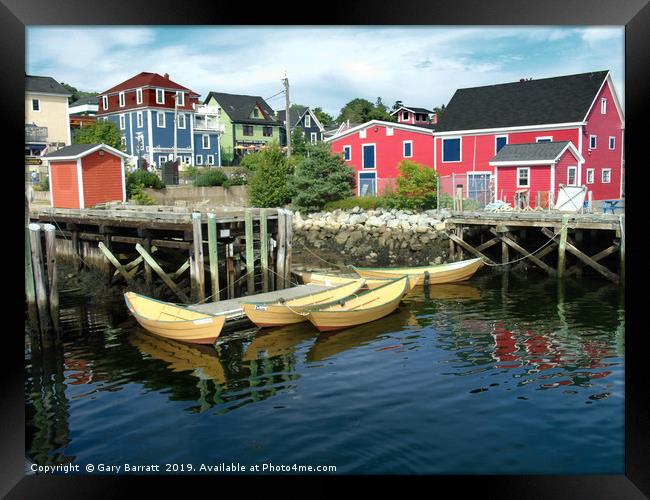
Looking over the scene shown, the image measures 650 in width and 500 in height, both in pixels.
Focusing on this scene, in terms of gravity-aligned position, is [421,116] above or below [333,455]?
above

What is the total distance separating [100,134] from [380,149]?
1537 centimetres

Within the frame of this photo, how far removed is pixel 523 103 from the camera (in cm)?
3272

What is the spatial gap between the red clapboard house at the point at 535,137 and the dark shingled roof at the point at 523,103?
41 mm

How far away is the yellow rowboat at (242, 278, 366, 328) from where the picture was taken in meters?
15.4

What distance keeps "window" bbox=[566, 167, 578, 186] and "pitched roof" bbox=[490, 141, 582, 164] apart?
64 centimetres

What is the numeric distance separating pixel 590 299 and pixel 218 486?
15.0 meters

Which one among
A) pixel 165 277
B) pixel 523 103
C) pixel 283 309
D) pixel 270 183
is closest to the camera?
pixel 283 309

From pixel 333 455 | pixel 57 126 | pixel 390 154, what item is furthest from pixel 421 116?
pixel 333 455

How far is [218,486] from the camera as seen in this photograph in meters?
7.08

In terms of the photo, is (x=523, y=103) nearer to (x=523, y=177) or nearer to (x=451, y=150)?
(x=451, y=150)

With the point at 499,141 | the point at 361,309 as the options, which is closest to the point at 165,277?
the point at 361,309

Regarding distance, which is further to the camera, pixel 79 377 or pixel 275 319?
pixel 275 319
